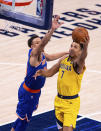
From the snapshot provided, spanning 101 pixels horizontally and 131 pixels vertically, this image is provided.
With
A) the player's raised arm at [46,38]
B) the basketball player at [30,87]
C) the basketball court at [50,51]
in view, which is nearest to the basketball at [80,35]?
the player's raised arm at [46,38]

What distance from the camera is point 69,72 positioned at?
923 centimetres

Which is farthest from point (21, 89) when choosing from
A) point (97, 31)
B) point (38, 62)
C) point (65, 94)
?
point (97, 31)

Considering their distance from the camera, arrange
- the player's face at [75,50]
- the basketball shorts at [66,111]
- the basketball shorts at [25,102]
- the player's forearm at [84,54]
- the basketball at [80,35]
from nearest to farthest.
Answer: the player's forearm at [84,54], the basketball at [80,35], the player's face at [75,50], the basketball shorts at [66,111], the basketball shorts at [25,102]

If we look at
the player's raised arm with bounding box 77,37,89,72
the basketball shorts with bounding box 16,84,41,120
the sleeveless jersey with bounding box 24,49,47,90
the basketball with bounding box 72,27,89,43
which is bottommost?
the basketball shorts with bounding box 16,84,41,120

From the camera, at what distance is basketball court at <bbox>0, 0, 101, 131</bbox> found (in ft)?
41.5

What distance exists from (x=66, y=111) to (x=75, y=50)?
111 centimetres

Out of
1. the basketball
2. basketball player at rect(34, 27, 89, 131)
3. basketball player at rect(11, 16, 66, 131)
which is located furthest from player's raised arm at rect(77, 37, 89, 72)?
basketball player at rect(11, 16, 66, 131)

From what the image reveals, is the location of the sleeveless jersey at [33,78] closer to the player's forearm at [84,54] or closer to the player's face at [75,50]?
the player's face at [75,50]

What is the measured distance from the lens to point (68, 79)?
9.23 m

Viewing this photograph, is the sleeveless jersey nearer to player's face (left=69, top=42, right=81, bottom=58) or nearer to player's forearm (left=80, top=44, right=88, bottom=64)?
player's face (left=69, top=42, right=81, bottom=58)

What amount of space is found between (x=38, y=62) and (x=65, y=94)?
1132 millimetres

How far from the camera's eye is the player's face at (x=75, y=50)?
9031mm

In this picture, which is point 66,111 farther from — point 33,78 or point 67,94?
point 33,78

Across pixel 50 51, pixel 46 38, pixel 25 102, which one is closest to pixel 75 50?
pixel 46 38
